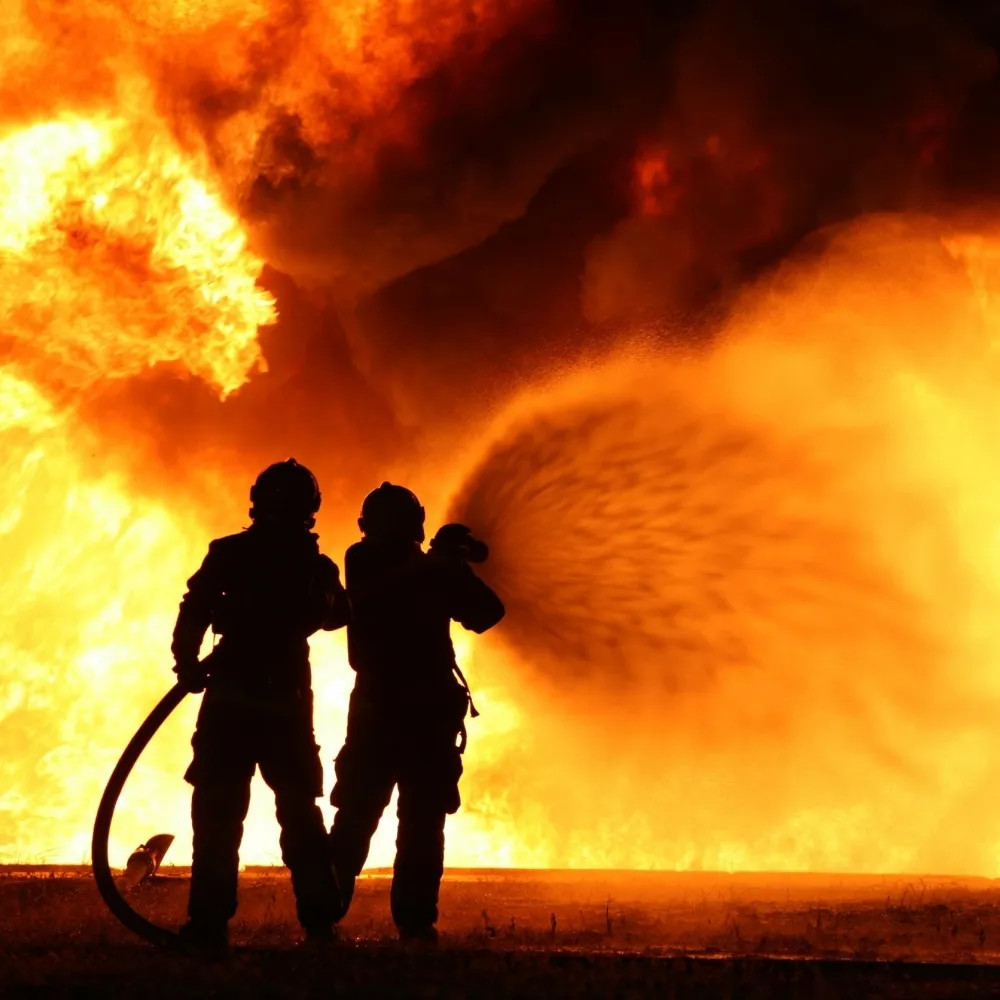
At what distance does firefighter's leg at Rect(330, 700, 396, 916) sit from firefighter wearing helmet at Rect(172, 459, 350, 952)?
0.22m

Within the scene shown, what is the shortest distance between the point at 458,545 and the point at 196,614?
1187mm

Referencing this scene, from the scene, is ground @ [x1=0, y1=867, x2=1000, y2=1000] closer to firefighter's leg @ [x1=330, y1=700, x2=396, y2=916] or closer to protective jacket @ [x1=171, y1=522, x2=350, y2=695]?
firefighter's leg @ [x1=330, y1=700, x2=396, y2=916]

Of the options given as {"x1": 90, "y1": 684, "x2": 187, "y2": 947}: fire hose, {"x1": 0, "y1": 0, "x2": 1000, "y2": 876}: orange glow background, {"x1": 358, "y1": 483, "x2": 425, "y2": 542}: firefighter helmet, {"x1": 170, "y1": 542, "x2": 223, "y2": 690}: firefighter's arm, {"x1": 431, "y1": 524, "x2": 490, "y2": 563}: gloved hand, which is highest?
{"x1": 0, "y1": 0, "x2": 1000, "y2": 876}: orange glow background

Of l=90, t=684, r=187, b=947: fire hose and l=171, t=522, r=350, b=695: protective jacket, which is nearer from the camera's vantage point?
l=90, t=684, r=187, b=947: fire hose

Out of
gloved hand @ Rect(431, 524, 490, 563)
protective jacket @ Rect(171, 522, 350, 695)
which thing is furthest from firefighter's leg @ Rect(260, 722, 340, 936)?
gloved hand @ Rect(431, 524, 490, 563)

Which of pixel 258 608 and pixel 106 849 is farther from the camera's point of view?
pixel 258 608

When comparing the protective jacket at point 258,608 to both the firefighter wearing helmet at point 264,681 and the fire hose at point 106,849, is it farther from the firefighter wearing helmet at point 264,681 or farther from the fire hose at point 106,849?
the fire hose at point 106,849

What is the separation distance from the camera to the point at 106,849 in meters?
5.44

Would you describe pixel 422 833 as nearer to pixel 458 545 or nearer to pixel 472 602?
pixel 472 602

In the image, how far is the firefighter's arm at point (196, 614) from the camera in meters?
5.58

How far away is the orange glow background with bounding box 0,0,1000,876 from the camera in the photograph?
13.1 metres

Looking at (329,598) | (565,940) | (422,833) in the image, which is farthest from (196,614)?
(565,940)

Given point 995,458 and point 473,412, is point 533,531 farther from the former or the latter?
point 995,458

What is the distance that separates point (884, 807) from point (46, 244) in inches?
383
